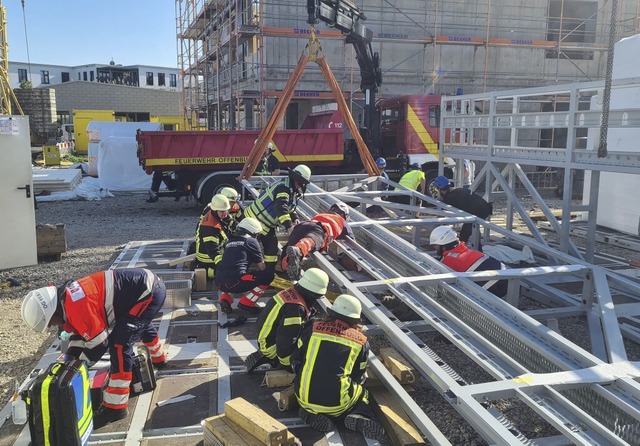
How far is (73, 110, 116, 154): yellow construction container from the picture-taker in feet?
96.6

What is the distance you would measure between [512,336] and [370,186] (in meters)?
6.78

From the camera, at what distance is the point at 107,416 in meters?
4.04

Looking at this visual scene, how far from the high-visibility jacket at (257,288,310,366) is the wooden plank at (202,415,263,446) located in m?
0.78

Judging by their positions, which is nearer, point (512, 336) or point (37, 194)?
point (512, 336)

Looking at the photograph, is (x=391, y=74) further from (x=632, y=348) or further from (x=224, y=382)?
(x=224, y=382)

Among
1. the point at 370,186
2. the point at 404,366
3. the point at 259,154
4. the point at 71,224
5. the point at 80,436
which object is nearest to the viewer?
the point at 80,436

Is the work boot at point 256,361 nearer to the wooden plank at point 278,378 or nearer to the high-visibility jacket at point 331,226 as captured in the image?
the wooden plank at point 278,378

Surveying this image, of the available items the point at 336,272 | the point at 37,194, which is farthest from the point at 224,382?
the point at 37,194

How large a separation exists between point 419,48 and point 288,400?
17.6m

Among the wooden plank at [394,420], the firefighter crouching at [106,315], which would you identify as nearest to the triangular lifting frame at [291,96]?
the firefighter crouching at [106,315]

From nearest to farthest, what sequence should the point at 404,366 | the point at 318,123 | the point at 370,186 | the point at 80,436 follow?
the point at 80,436, the point at 404,366, the point at 370,186, the point at 318,123

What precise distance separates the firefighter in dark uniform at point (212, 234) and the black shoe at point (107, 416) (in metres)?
3.25

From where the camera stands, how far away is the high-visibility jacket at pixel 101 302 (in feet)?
12.9

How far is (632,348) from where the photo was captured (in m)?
5.55
